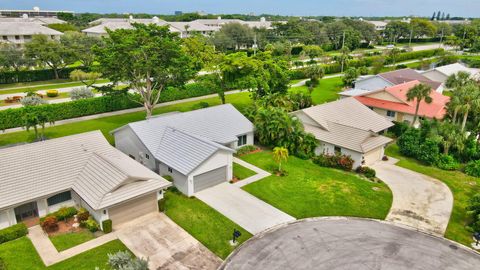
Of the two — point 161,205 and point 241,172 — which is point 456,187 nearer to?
point 241,172

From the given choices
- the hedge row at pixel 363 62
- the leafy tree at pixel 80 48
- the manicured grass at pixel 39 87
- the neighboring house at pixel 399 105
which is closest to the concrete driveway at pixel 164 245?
the neighboring house at pixel 399 105

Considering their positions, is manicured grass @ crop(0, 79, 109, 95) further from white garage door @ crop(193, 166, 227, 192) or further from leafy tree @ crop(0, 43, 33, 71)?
white garage door @ crop(193, 166, 227, 192)

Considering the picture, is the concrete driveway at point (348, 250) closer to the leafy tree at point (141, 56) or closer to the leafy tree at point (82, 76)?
the leafy tree at point (141, 56)

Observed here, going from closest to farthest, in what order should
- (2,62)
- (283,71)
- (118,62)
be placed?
(118,62), (283,71), (2,62)

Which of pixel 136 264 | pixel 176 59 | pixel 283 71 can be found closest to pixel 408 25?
pixel 283 71

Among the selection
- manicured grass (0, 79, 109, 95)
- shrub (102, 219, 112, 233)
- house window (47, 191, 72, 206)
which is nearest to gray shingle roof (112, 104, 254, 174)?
shrub (102, 219, 112, 233)

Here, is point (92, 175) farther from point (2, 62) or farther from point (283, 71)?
point (2, 62)
